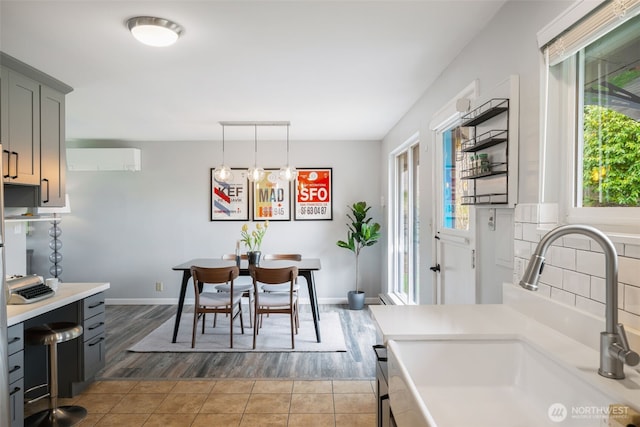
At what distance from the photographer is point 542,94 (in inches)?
60.7

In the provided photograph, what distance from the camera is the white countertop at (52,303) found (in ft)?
6.95

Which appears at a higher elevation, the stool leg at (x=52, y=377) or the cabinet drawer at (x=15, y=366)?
the cabinet drawer at (x=15, y=366)

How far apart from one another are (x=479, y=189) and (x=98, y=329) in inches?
116

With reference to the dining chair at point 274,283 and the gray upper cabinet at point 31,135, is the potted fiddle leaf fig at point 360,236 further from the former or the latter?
the gray upper cabinet at point 31,135

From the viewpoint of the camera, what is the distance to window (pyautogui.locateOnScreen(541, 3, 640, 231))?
117cm

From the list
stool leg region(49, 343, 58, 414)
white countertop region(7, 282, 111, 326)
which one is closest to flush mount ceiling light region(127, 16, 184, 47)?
white countertop region(7, 282, 111, 326)

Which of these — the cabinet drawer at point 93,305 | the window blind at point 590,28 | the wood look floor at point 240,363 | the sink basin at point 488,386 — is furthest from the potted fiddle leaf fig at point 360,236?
the sink basin at point 488,386

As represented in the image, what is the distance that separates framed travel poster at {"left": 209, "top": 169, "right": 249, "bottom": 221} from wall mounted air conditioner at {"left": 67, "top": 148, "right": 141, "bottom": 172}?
1180 mm

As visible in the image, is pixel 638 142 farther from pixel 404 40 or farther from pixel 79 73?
pixel 79 73

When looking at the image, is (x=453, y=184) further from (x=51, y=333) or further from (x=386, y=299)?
(x=51, y=333)

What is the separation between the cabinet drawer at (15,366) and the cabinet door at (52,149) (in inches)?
50.9

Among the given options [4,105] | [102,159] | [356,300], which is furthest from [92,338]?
[102,159]

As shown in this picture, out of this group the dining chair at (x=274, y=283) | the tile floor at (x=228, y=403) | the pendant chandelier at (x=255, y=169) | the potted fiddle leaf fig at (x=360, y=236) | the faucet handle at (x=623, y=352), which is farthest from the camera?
the potted fiddle leaf fig at (x=360, y=236)

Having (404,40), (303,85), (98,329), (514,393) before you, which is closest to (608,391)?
(514,393)
